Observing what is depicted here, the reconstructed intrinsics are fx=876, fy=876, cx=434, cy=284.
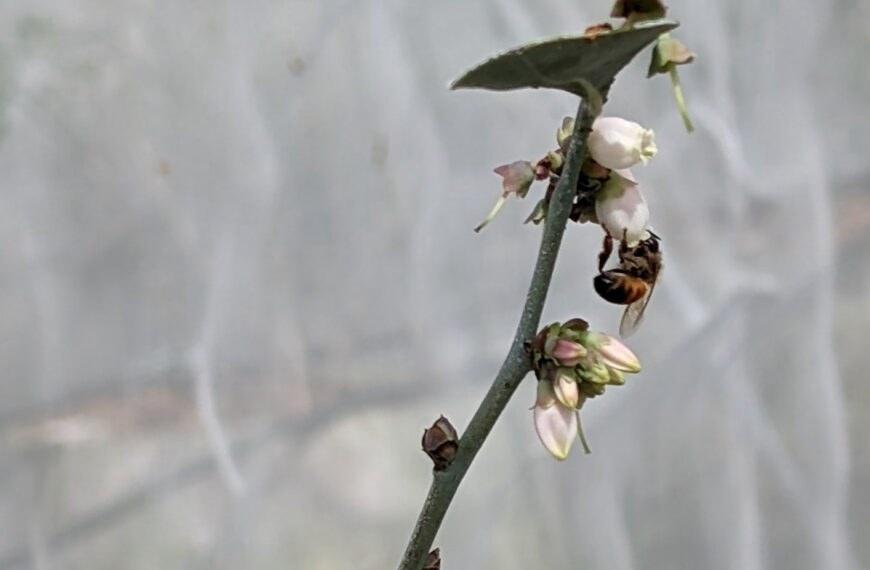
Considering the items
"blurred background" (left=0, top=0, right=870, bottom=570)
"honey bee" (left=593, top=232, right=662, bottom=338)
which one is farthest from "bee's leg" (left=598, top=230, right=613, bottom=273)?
"blurred background" (left=0, top=0, right=870, bottom=570)

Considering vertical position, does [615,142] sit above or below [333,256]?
below

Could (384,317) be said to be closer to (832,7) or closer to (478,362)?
(478,362)

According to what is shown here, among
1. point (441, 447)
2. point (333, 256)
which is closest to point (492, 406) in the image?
point (441, 447)

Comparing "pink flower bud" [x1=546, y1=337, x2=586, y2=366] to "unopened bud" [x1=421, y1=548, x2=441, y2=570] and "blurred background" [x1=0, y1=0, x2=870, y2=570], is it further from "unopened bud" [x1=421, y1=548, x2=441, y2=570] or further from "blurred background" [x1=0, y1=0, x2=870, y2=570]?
"blurred background" [x1=0, y1=0, x2=870, y2=570]

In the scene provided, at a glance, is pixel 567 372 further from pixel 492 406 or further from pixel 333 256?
pixel 333 256

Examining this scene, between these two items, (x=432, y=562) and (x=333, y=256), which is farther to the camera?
(x=333, y=256)

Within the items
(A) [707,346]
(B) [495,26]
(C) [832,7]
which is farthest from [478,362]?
(C) [832,7]

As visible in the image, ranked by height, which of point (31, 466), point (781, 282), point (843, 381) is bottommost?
point (843, 381)
